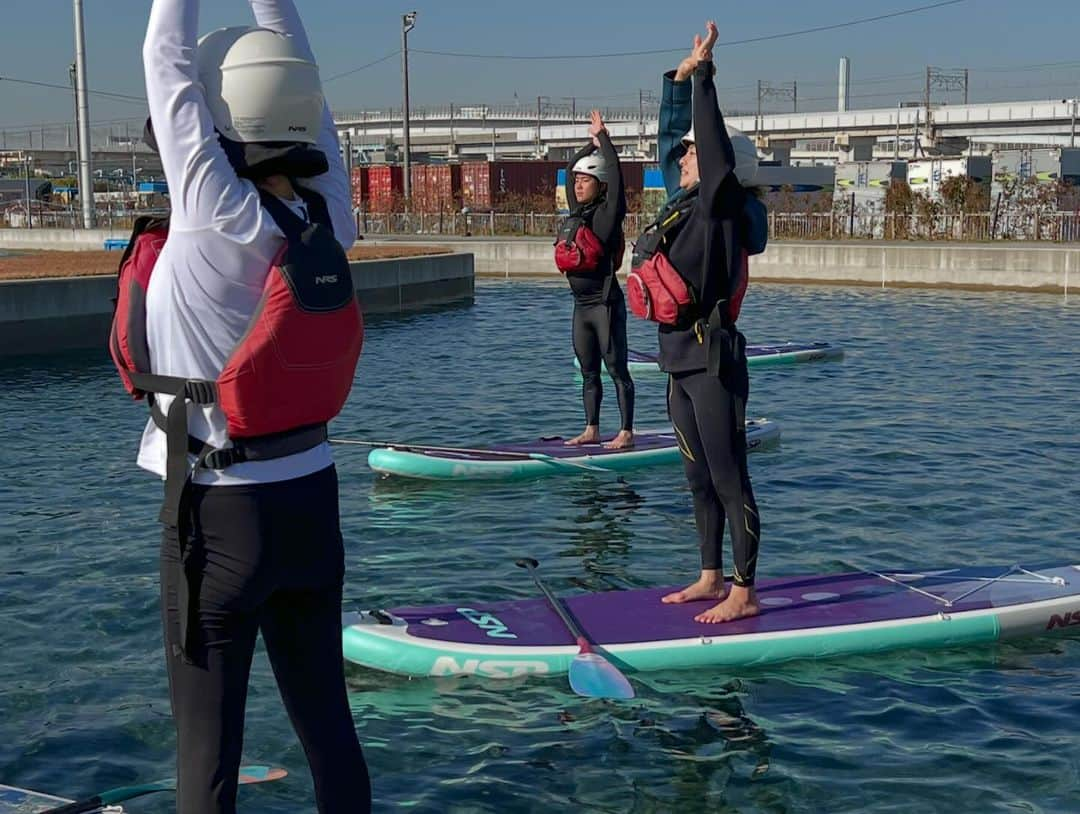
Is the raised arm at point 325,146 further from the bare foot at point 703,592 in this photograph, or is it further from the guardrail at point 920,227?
the guardrail at point 920,227

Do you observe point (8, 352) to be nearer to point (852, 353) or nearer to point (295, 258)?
point (852, 353)

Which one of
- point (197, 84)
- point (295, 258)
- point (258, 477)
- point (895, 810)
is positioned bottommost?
point (895, 810)

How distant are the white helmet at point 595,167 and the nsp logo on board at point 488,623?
4.63 metres

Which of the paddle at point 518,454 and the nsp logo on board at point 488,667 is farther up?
the paddle at point 518,454

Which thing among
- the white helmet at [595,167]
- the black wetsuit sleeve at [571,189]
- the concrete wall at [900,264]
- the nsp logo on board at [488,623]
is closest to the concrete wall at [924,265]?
the concrete wall at [900,264]

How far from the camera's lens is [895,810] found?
15.1 feet

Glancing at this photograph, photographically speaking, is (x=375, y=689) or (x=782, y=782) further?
(x=375, y=689)

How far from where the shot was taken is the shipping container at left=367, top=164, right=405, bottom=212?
55.0 m

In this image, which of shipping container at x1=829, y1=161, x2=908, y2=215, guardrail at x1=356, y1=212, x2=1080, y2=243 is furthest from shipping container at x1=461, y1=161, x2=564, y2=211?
shipping container at x1=829, y1=161, x2=908, y2=215

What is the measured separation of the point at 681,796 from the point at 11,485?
7.07m

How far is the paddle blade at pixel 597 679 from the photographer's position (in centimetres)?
502

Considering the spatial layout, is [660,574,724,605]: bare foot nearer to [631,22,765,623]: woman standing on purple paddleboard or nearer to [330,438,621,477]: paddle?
[631,22,765,623]: woman standing on purple paddleboard

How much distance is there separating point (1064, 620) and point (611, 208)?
485 cm

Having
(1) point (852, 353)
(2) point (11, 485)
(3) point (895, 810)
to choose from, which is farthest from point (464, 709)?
(1) point (852, 353)
